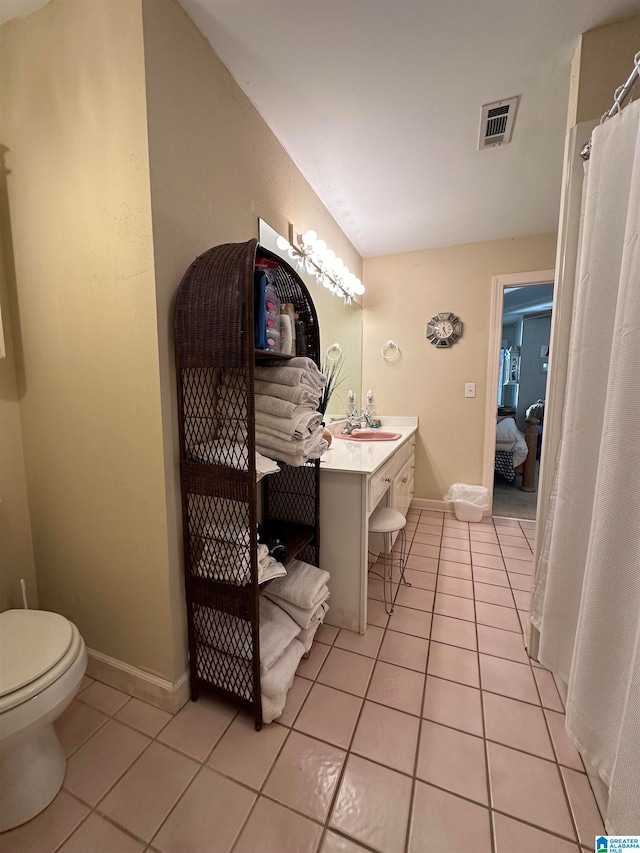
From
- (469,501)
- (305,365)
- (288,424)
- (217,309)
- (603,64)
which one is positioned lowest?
(469,501)

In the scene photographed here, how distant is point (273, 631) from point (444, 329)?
2.73 meters

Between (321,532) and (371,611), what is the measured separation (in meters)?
0.55

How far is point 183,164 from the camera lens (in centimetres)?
113

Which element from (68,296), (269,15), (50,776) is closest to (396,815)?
(50,776)

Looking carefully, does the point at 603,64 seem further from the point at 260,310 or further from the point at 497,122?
the point at 260,310

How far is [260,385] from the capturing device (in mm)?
1282

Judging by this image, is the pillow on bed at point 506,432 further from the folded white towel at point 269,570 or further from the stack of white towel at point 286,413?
the folded white towel at point 269,570

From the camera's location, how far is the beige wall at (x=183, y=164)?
1050 mm

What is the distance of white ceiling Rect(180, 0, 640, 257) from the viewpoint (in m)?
1.15

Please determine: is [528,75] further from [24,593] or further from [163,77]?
[24,593]

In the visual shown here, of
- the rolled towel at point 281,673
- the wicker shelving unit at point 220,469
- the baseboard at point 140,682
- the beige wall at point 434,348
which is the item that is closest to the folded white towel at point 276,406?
the wicker shelving unit at point 220,469

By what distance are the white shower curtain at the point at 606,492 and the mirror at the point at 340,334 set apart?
1.35m

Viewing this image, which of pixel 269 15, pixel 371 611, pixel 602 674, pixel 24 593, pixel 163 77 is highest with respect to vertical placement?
pixel 269 15

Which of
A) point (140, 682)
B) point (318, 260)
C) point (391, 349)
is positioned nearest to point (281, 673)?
point (140, 682)
